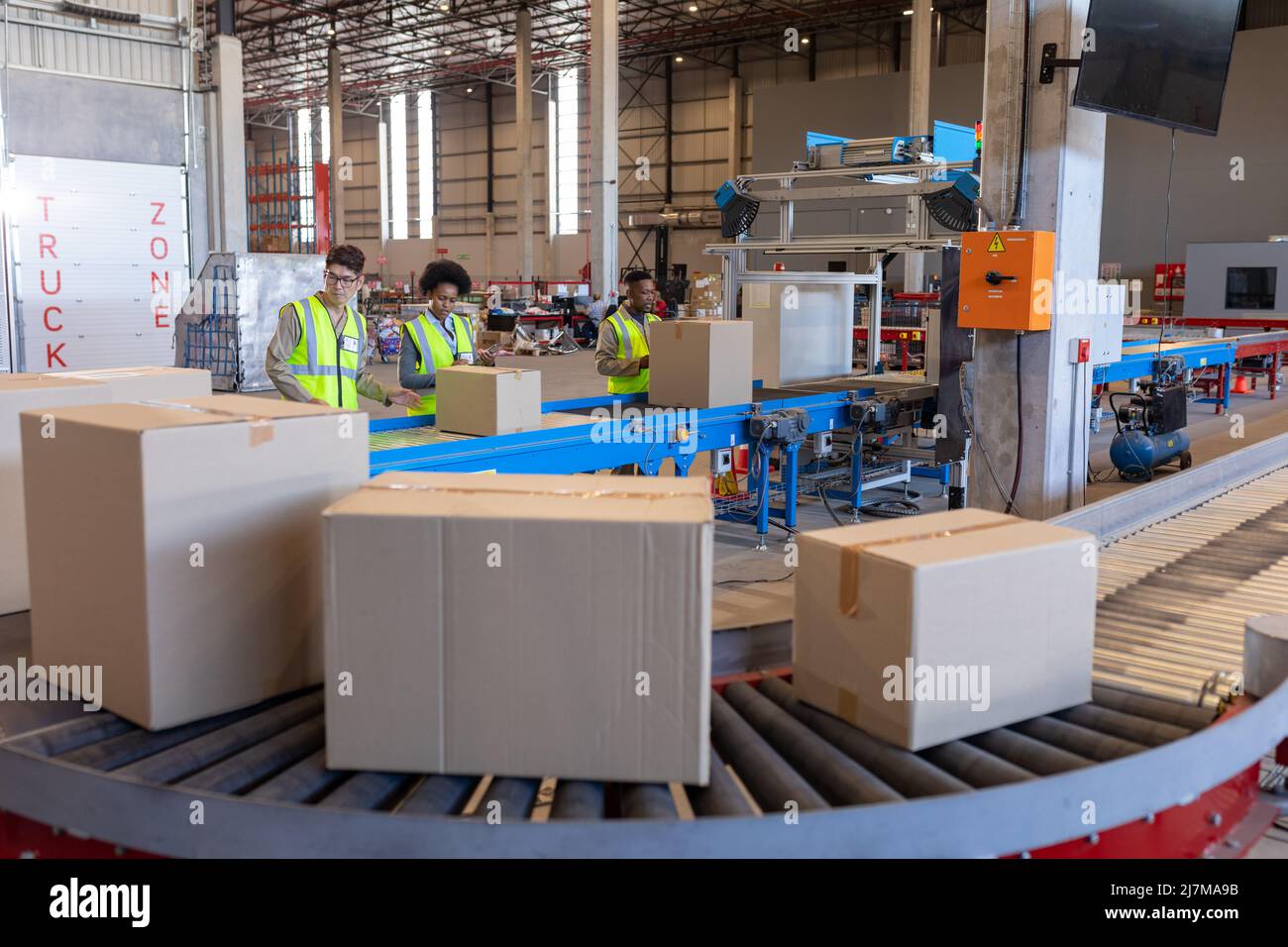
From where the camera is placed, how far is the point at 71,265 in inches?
377

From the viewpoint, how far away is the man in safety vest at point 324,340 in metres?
4.73

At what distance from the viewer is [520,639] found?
5.79 feet

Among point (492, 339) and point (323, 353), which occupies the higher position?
point (492, 339)

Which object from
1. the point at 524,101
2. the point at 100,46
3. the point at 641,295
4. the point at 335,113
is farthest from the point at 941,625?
the point at 335,113

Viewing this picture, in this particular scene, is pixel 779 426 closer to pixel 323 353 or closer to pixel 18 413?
pixel 323 353

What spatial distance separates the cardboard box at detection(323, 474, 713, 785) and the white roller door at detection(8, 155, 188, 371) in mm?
8991

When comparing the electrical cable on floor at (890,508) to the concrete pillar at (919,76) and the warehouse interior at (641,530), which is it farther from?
the concrete pillar at (919,76)

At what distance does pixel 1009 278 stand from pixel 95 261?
26.3 feet

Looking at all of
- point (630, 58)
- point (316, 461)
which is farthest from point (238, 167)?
point (630, 58)

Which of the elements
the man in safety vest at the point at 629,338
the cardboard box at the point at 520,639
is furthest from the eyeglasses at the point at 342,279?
the cardboard box at the point at 520,639

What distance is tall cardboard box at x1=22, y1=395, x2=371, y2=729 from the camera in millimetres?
1865

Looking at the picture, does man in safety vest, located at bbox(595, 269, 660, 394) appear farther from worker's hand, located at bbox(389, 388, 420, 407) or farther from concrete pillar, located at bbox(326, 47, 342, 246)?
concrete pillar, located at bbox(326, 47, 342, 246)
